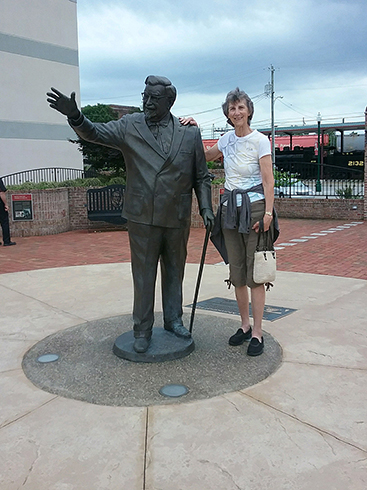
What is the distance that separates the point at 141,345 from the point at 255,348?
0.85 metres

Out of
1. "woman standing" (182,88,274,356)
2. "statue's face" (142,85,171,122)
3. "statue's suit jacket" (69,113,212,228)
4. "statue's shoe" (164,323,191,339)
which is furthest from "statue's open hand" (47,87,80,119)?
"statue's shoe" (164,323,191,339)

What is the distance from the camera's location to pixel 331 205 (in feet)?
48.4

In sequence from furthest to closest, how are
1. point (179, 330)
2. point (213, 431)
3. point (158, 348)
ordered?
1. point (179, 330)
2. point (158, 348)
3. point (213, 431)

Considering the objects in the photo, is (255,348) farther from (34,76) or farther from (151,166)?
(34,76)

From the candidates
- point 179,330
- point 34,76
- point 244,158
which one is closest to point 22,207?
point 179,330

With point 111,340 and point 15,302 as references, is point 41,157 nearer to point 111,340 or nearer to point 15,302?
point 15,302

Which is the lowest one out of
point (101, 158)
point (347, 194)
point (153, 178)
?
point (347, 194)

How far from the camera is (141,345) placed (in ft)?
11.7

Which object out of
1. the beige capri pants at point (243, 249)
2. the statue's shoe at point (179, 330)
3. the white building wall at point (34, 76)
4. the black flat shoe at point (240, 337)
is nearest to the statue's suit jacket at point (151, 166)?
the beige capri pants at point (243, 249)

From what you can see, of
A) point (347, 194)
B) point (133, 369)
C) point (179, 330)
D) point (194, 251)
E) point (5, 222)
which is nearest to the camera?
point (133, 369)

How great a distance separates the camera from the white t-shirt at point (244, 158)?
3.43 m

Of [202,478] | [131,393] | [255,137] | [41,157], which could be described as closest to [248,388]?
[131,393]

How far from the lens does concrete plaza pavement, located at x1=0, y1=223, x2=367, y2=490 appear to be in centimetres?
220

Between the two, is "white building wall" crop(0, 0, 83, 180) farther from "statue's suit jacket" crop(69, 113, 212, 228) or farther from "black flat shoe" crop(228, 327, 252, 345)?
"black flat shoe" crop(228, 327, 252, 345)
